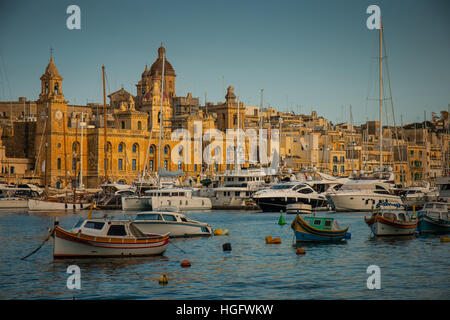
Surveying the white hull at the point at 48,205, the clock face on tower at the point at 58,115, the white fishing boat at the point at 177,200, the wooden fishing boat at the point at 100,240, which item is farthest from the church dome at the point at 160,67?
the wooden fishing boat at the point at 100,240

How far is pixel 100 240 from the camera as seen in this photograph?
3350cm

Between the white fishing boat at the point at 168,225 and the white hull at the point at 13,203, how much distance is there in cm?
4262

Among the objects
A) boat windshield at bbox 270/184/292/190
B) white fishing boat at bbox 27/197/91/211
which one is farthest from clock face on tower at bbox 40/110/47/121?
boat windshield at bbox 270/184/292/190

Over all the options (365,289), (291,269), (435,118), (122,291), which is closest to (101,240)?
(122,291)

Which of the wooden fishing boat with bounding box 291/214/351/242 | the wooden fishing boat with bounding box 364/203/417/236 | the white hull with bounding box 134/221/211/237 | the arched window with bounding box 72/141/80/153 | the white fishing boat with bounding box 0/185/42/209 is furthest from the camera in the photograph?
the arched window with bounding box 72/141/80/153

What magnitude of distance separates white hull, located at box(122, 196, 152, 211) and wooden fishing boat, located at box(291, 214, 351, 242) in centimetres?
3326

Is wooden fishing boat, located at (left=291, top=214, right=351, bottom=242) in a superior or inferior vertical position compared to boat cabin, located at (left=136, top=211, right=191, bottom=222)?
inferior

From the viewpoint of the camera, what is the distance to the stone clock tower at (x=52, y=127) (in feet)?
342

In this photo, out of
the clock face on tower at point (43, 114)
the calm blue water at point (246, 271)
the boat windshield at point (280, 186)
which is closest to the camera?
the calm blue water at point (246, 271)

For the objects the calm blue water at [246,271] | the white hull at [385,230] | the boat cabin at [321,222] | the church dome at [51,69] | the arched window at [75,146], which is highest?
the church dome at [51,69]

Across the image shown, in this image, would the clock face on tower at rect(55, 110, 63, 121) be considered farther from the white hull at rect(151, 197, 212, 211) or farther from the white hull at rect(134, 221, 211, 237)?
the white hull at rect(134, 221, 211, 237)

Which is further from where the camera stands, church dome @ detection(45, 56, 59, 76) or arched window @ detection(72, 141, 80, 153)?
arched window @ detection(72, 141, 80, 153)

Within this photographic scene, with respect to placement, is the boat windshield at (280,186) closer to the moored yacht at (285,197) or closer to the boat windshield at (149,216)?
the moored yacht at (285,197)

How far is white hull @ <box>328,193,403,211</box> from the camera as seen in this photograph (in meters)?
66.9
